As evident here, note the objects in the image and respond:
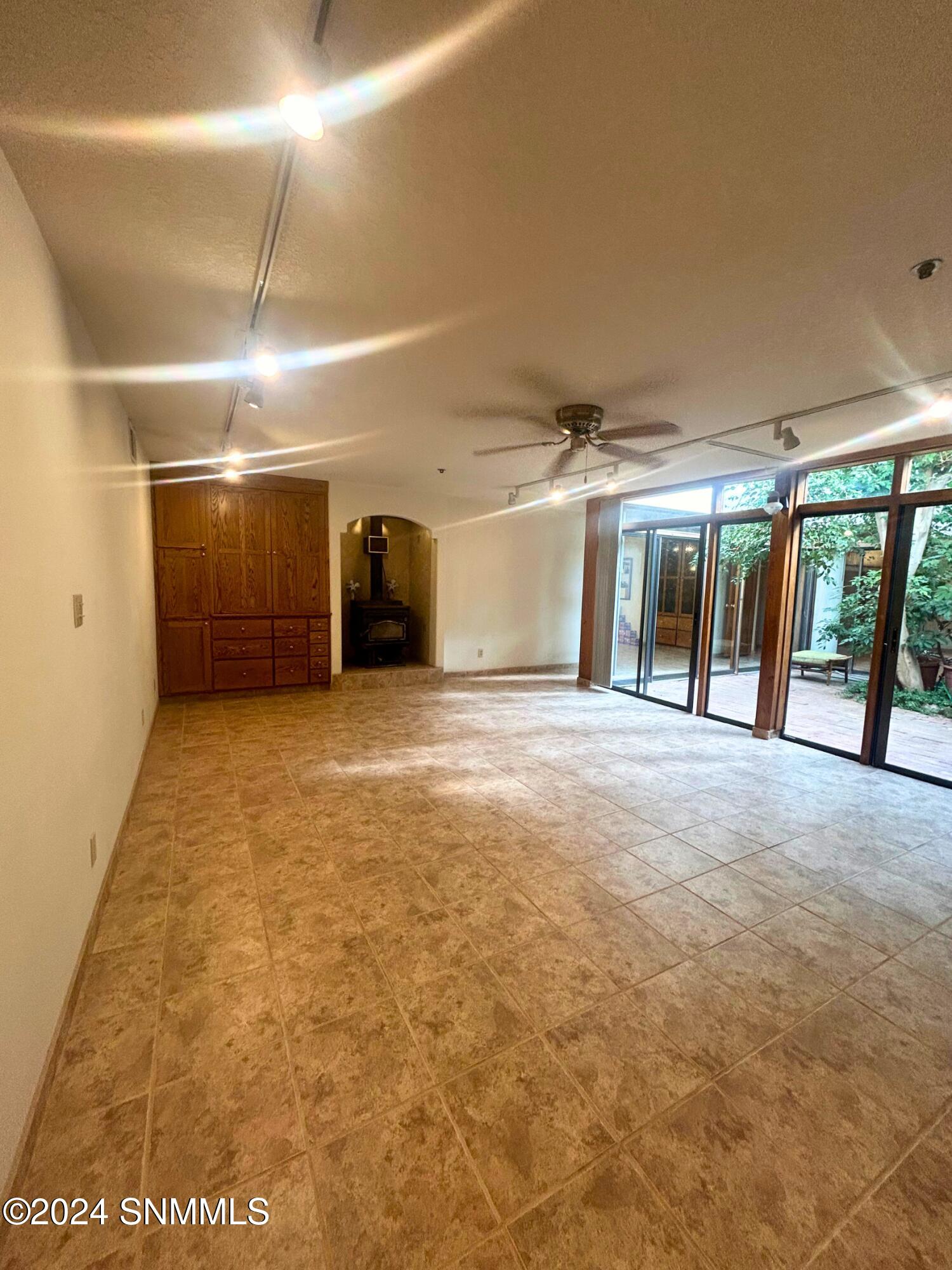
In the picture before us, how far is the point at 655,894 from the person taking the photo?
2.46 m

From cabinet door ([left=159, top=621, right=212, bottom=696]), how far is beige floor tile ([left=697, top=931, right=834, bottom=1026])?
17.8ft

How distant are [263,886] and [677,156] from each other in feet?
10.3

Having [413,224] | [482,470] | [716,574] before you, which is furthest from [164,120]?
[716,574]

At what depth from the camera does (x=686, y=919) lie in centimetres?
229

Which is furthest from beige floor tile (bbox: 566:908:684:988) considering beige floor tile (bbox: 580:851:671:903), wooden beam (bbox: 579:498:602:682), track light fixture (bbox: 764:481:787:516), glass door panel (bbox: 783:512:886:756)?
wooden beam (bbox: 579:498:602:682)

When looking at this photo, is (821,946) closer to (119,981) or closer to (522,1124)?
(522,1124)

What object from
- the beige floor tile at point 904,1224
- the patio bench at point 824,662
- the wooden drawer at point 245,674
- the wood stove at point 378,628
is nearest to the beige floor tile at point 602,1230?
the beige floor tile at point 904,1224

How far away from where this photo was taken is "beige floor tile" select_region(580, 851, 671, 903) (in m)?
2.48

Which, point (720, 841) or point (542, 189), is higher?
point (542, 189)

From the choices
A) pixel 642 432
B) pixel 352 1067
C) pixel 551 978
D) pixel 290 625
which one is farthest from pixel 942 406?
pixel 290 625

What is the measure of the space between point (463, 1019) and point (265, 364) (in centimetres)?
289

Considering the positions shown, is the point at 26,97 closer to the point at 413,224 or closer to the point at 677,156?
the point at 413,224

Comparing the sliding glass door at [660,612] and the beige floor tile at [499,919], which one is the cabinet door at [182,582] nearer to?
the beige floor tile at [499,919]

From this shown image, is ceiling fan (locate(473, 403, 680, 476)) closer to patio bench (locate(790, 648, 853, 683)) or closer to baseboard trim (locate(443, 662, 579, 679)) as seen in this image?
baseboard trim (locate(443, 662, 579, 679))
